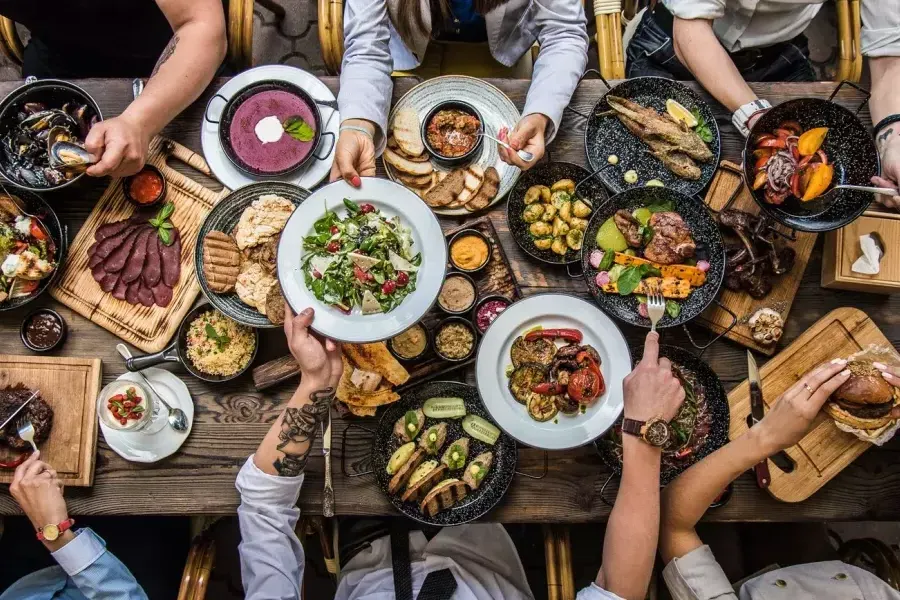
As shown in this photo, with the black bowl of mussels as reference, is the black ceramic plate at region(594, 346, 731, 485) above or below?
below

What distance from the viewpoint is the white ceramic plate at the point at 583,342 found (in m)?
2.25

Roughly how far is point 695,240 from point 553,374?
830 mm

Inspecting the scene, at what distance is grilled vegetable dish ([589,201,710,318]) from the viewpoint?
2316mm

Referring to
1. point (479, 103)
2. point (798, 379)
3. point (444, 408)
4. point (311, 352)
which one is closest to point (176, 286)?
point (311, 352)

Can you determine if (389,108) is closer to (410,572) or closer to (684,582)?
(410,572)

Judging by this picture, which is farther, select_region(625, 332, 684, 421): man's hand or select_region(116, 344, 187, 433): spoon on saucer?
select_region(116, 344, 187, 433): spoon on saucer

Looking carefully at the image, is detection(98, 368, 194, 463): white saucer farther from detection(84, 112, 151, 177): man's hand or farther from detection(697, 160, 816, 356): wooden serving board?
detection(697, 160, 816, 356): wooden serving board

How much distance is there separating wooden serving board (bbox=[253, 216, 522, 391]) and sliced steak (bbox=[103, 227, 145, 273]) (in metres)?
0.75

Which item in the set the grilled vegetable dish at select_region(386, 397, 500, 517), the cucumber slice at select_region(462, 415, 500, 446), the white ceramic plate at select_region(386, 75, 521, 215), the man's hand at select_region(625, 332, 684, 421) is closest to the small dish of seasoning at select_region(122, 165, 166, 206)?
the white ceramic plate at select_region(386, 75, 521, 215)

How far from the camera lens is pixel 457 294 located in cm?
242

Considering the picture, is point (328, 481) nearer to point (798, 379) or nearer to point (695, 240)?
point (695, 240)

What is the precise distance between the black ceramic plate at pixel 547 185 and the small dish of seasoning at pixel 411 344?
1.88 feet

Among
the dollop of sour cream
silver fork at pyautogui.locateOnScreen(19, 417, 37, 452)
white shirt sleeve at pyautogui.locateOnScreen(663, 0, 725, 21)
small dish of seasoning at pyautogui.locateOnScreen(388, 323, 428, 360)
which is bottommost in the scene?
silver fork at pyautogui.locateOnScreen(19, 417, 37, 452)

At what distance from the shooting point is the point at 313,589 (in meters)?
3.72
